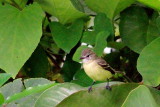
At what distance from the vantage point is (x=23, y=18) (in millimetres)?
1018

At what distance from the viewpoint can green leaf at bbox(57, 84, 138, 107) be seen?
2.53ft

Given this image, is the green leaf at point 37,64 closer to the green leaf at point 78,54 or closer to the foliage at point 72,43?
the foliage at point 72,43

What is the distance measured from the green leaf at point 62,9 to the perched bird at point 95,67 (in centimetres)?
10

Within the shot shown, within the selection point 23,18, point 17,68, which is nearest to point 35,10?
point 23,18

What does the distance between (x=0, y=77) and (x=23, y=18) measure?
23cm

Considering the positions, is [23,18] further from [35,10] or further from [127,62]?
[127,62]

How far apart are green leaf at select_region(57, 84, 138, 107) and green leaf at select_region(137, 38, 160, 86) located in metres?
0.07

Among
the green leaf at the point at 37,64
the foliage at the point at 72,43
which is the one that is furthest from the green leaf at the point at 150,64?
the green leaf at the point at 37,64

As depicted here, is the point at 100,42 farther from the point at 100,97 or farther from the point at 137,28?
the point at 100,97

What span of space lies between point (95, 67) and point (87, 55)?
85mm

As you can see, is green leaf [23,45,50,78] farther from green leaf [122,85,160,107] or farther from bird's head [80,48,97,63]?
green leaf [122,85,160,107]

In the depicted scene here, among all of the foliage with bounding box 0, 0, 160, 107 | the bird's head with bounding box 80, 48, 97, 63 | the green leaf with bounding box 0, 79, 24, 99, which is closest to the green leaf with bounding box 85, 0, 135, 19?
the foliage with bounding box 0, 0, 160, 107

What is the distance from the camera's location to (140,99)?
2.38 feet

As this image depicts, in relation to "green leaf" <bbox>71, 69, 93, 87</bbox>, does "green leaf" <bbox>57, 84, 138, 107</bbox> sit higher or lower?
higher
